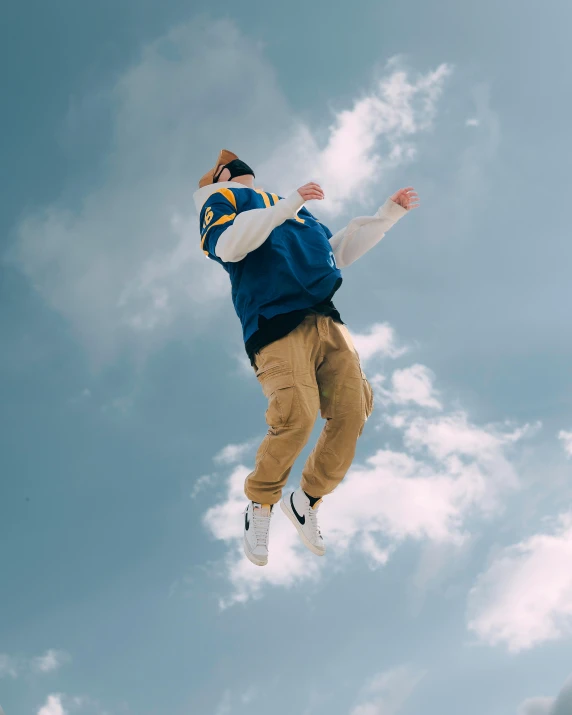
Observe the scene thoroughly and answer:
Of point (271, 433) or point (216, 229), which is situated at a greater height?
point (216, 229)

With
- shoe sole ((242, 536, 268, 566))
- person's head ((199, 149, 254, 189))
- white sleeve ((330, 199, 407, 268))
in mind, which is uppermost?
person's head ((199, 149, 254, 189))

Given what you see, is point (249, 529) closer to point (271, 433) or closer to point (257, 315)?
point (271, 433)

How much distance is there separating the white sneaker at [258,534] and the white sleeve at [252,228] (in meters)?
1.93

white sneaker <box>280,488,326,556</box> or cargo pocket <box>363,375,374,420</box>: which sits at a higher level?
cargo pocket <box>363,375,374,420</box>

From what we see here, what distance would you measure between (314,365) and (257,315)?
57 centimetres

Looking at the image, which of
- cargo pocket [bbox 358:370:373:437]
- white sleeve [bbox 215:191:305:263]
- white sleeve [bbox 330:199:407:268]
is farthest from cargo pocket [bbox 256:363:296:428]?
white sleeve [bbox 330:199:407:268]

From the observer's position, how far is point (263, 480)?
5.24 m

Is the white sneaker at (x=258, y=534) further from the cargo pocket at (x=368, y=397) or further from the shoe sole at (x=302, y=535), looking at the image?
the cargo pocket at (x=368, y=397)

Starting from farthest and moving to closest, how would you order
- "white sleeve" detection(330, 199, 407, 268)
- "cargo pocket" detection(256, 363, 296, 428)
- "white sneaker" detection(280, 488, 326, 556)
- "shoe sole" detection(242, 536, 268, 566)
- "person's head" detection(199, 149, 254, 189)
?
"person's head" detection(199, 149, 254, 189) → "white sleeve" detection(330, 199, 407, 268) → "white sneaker" detection(280, 488, 326, 556) → "shoe sole" detection(242, 536, 268, 566) → "cargo pocket" detection(256, 363, 296, 428)

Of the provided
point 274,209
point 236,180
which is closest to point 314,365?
point 274,209

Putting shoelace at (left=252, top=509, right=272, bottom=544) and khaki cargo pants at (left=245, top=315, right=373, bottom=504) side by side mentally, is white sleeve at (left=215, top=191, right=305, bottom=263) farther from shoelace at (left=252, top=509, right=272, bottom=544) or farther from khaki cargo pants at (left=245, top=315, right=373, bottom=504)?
shoelace at (left=252, top=509, right=272, bottom=544)

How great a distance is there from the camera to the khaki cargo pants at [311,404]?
5020 mm

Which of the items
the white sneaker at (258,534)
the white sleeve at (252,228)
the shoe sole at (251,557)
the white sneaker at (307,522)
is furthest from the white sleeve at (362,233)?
the shoe sole at (251,557)

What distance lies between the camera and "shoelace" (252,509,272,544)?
533cm
